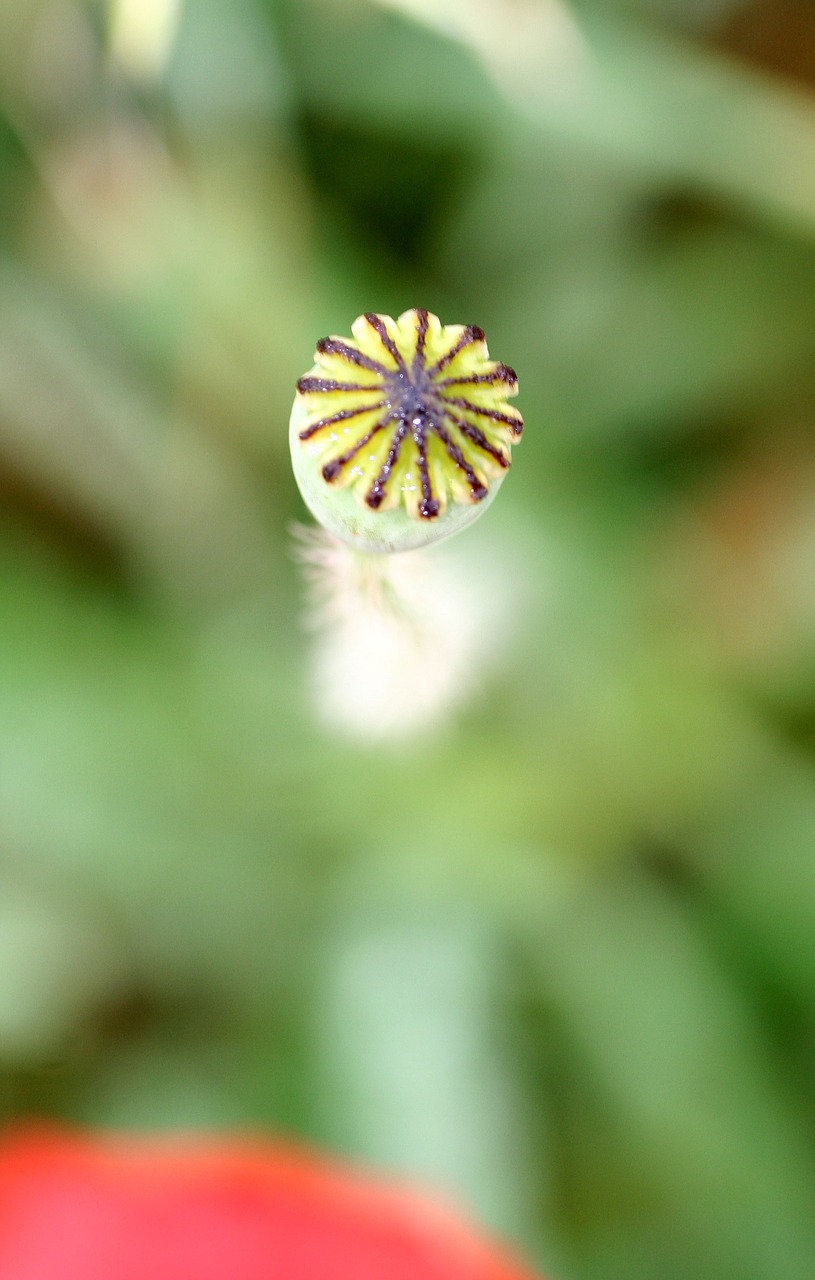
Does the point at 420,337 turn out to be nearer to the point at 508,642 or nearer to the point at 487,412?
the point at 487,412

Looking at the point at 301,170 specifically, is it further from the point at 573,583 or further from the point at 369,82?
the point at 573,583

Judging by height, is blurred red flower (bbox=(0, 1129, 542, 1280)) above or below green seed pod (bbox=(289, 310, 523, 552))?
below

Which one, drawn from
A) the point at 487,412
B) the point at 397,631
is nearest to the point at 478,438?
the point at 487,412

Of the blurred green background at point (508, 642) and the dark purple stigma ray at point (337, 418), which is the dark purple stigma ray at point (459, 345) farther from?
the blurred green background at point (508, 642)

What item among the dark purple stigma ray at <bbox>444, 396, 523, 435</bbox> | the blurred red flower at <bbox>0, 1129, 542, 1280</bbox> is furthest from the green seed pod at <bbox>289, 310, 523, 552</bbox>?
the blurred red flower at <bbox>0, 1129, 542, 1280</bbox>

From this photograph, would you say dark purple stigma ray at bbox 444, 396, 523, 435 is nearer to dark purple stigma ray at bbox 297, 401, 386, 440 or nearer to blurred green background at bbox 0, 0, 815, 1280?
dark purple stigma ray at bbox 297, 401, 386, 440

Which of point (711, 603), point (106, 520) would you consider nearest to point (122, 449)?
point (106, 520)
